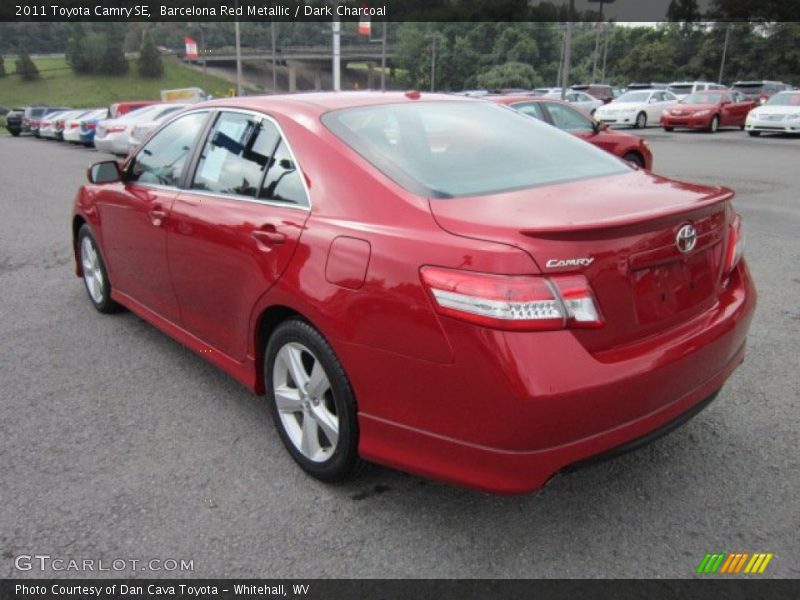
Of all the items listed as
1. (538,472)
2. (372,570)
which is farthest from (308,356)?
(538,472)

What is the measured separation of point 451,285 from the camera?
2156 mm

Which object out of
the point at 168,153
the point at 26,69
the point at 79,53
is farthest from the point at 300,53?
the point at 168,153

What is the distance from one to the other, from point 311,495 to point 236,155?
1650mm

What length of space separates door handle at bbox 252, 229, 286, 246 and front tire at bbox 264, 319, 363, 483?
1.09ft

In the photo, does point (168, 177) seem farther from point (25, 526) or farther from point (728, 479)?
point (728, 479)

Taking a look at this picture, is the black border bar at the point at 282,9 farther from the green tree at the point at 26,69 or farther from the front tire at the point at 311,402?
the front tire at the point at 311,402

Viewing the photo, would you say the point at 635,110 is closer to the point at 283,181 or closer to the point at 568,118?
the point at 568,118

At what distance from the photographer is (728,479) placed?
9.29 feet

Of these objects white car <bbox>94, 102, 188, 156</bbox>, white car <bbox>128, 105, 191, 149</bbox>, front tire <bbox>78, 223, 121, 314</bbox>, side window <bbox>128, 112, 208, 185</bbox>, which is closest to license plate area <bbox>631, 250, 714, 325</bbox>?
side window <bbox>128, 112, 208, 185</bbox>

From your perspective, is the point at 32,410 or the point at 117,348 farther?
the point at 117,348

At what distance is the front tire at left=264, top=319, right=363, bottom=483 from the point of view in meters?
2.59

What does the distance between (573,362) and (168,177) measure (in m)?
2.66

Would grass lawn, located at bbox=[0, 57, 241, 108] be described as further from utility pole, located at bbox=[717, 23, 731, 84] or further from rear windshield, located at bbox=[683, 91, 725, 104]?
rear windshield, located at bbox=[683, 91, 725, 104]
